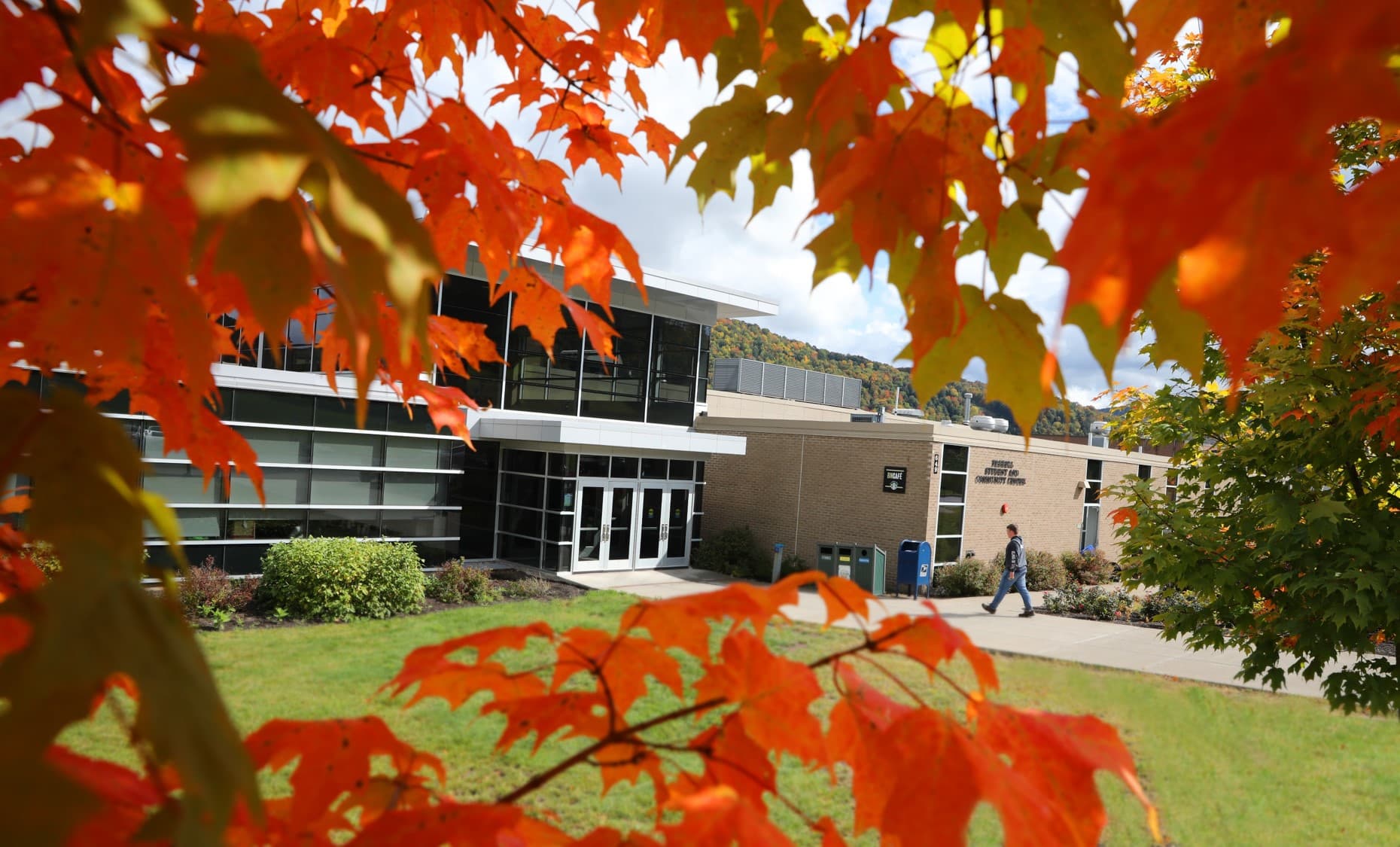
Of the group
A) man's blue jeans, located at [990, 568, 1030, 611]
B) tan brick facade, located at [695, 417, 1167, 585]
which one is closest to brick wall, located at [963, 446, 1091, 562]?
tan brick facade, located at [695, 417, 1167, 585]

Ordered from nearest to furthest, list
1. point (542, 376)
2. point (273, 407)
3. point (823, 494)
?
point (273, 407) → point (542, 376) → point (823, 494)

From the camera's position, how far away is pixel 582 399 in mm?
19094

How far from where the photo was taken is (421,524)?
15.7m

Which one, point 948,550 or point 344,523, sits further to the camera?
point 948,550

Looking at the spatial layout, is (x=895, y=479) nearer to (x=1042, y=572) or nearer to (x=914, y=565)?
(x=914, y=565)

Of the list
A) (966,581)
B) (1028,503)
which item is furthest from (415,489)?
(1028,503)

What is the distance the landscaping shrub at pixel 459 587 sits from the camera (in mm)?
13742

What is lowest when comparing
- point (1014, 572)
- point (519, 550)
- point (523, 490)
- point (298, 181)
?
point (519, 550)

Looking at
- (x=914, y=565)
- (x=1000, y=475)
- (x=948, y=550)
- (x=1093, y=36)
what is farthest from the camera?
(x=1000, y=475)

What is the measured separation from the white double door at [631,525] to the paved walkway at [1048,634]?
0.36 metres

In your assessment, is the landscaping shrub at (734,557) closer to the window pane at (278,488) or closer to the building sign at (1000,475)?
the building sign at (1000,475)

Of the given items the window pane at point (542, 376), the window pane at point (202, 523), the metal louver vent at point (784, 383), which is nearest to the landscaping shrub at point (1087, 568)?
the metal louver vent at point (784, 383)

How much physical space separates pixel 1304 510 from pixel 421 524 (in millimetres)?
13350

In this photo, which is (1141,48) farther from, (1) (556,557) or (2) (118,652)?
(1) (556,557)
